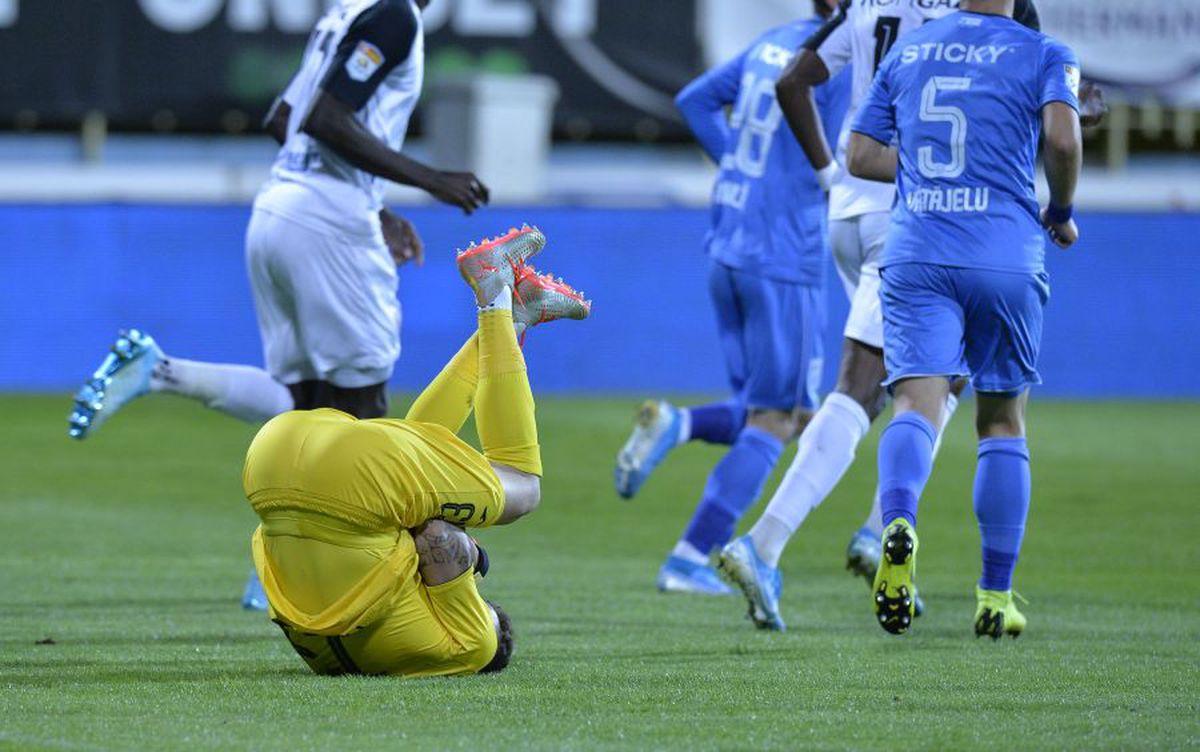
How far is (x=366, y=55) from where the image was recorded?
6.66m

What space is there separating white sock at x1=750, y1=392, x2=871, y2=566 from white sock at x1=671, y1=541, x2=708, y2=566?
3.69 feet

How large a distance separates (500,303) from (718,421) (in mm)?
2814

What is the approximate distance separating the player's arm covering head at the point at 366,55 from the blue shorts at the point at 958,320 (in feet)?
5.86

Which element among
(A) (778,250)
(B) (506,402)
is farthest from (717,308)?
(B) (506,402)

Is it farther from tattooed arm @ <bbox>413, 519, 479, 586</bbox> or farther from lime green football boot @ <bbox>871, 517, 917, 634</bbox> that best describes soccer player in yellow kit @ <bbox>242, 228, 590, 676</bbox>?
lime green football boot @ <bbox>871, 517, 917, 634</bbox>

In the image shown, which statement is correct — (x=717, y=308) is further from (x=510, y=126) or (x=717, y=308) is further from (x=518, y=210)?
(x=510, y=126)

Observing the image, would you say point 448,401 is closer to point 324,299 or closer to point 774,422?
point 324,299

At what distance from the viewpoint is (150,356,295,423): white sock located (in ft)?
22.5

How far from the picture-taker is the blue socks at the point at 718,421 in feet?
26.8

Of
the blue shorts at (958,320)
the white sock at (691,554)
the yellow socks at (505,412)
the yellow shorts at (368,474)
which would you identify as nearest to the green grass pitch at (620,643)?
the white sock at (691,554)

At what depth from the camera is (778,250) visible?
7.77m

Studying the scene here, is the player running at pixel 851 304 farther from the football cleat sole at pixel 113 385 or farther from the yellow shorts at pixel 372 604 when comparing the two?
the football cleat sole at pixel 113 385

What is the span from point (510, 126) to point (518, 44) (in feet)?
3.47

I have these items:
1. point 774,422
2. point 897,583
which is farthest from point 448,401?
point 774,422
